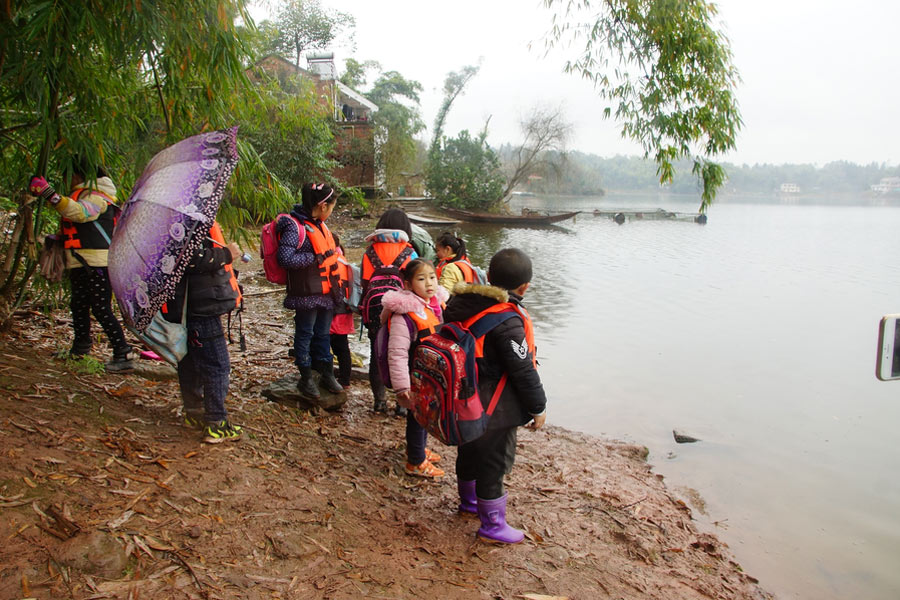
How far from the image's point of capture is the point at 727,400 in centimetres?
738

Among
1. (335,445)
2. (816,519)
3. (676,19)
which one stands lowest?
(816,519)

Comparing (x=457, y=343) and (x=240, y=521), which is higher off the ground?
(x=457, y=343)

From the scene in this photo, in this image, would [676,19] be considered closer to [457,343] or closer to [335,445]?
[457,343]

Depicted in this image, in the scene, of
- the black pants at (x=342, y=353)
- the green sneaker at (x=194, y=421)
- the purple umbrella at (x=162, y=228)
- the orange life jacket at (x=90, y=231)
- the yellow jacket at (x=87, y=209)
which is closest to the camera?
the purple umbrella at (x=162, y=228)

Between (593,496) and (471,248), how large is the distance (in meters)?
18.1

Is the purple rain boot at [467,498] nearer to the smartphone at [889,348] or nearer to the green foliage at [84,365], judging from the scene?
the smartphone at [889,348]

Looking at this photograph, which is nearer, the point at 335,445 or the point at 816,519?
the point at 335,445

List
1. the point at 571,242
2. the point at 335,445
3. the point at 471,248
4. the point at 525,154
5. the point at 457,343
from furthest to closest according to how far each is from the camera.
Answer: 1. the point at 525,154
2. the point at 571,242
3. the point at 471,248
4. the point at 335,445
5. the point at 457,343

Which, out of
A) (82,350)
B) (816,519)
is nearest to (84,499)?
(82,350)

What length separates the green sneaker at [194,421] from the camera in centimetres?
349

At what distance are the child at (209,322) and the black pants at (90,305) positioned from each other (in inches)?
46.3

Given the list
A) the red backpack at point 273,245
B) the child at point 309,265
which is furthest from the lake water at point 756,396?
the red backpack at point 273,245

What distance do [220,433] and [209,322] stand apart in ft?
2.16

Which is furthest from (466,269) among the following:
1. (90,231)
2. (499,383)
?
(90,231)
